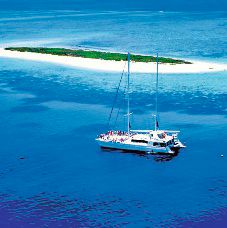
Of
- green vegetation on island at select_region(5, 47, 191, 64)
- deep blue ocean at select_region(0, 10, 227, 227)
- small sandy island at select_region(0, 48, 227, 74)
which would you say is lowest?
deep blue ocean at select_region(0, 10, 227, 227)

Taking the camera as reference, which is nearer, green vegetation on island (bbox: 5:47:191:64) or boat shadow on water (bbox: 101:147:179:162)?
boat shadow on water (bbox: 101:147:179:162)

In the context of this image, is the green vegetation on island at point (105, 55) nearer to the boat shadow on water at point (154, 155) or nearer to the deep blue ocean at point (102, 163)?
the deep blue ocean at point (102, 163)

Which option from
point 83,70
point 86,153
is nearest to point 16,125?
point 86,153

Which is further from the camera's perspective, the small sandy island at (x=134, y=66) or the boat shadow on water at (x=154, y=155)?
the small sandy island at (x=134, y=66)

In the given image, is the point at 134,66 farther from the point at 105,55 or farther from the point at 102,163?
the point at 102,163

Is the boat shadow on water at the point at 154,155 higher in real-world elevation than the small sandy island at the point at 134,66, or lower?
lower

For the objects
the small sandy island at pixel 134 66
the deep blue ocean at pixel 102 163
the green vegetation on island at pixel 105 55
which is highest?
the green vegetation on island at pixel 105 55

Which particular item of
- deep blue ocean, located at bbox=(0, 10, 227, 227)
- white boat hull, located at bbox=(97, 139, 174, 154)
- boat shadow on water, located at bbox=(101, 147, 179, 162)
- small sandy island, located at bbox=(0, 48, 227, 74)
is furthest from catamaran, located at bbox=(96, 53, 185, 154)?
small sandy island, located at bbox=(0, 48, 227, 74)

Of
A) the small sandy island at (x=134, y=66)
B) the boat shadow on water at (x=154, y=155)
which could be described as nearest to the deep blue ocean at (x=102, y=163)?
the boat shadow on water at (x=154, y=155)

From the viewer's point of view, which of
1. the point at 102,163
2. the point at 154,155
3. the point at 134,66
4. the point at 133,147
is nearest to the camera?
the point at 102,163

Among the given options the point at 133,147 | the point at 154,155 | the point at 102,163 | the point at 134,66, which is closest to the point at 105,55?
the point at 134,66

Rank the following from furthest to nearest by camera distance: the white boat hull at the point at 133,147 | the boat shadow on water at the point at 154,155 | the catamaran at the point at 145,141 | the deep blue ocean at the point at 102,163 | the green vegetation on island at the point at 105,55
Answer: the green vegetation on island at the point at 105,55
the catamaran at the point at 145,141
the white boat hull at the point at 133,147
the boat shadow on water at the point at 154,155
the deep blue ocean at the point at 102,163

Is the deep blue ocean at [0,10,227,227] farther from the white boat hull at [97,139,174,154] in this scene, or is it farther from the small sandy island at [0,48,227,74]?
the small sandy island at [0,48,227,74]
